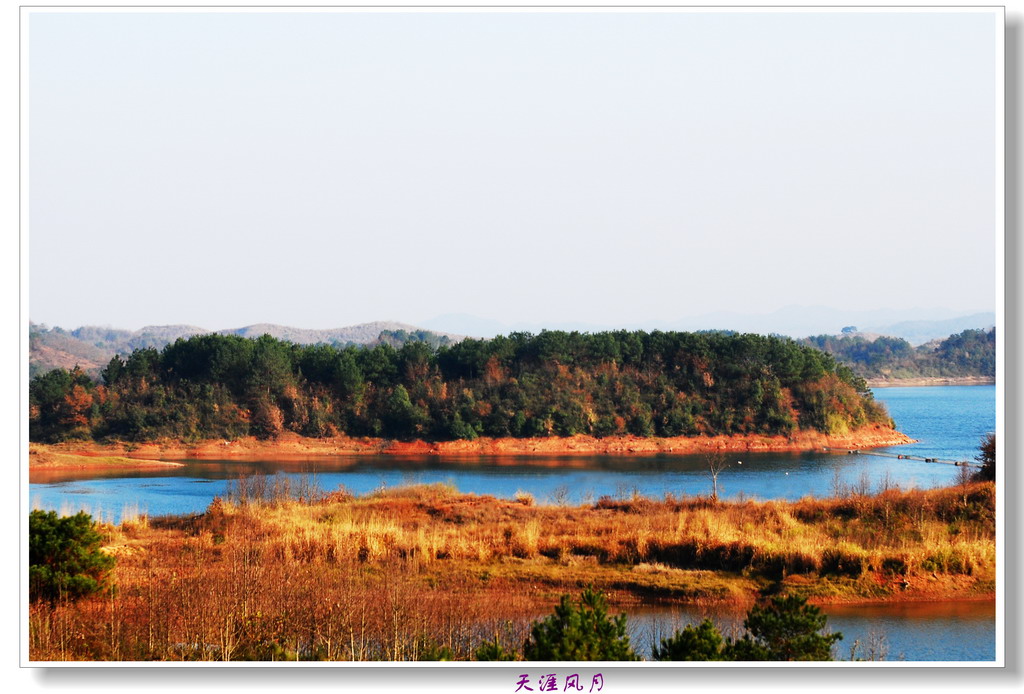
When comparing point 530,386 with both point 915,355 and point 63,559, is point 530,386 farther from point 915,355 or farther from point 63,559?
point 63,559

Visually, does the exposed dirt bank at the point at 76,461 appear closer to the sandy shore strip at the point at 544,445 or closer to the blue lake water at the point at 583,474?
the blue lake water at the point at 583,474

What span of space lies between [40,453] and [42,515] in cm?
1586

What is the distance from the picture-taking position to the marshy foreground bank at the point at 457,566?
7.64 meters

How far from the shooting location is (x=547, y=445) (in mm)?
31141

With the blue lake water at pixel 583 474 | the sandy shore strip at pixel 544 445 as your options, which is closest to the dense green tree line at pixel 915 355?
the blue lake water at pixel 583 474

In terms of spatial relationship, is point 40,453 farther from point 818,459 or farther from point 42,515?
point 818,459

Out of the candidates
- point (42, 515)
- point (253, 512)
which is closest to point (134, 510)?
point (253, 512)

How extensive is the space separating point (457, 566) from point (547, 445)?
66.5ft

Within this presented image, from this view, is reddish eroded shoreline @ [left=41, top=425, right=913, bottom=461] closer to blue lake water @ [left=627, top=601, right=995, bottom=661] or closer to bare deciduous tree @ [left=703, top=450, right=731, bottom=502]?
bare deciduous tree @ [left=703, top=450, right=731, bottom=502]

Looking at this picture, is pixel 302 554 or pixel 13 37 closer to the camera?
pixel 13 37

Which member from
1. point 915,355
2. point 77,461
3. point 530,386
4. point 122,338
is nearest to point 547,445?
point 530,386

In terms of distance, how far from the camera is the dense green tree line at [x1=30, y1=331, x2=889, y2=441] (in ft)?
97.5
